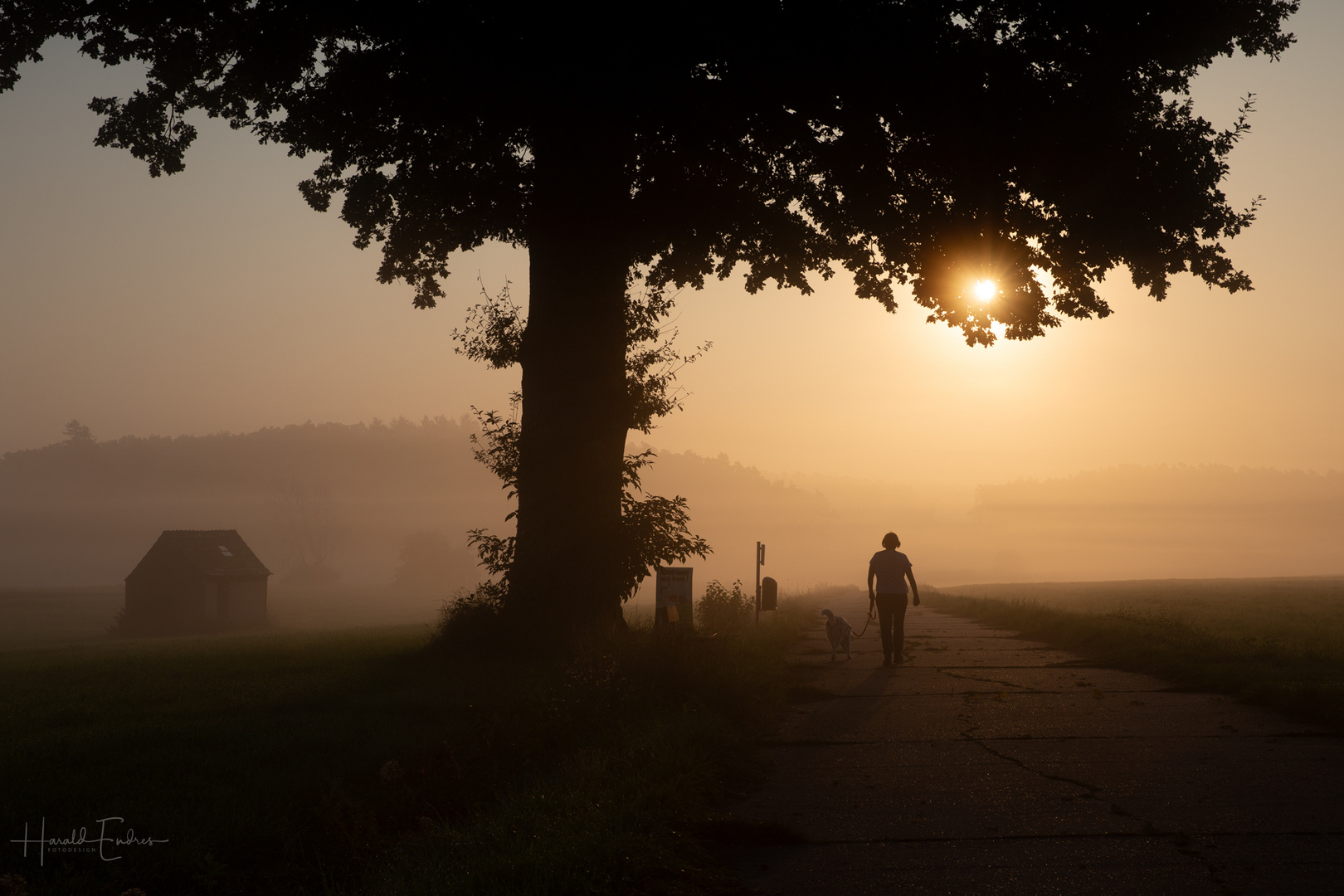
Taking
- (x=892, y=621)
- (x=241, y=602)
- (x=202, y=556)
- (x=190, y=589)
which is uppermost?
(x=892, y=621)

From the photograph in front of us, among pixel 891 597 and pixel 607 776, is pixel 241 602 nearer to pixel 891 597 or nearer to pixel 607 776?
pixel 891 597

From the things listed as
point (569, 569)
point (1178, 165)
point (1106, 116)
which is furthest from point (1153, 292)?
point (569, 569)

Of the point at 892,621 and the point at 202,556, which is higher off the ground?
the point at 892,621

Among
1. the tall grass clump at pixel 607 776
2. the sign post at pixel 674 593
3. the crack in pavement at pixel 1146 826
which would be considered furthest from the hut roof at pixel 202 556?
the crack in pavement at pixel 1146 826

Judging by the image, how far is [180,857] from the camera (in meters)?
5.17

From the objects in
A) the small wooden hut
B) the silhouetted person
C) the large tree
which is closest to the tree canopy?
the large tree

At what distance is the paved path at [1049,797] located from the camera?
4.52m

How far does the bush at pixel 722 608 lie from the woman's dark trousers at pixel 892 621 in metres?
3.28

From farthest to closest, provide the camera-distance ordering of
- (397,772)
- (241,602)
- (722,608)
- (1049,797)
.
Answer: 1. (241,602)
2. (722,608)
3. (397,772)
4. (1049,797)

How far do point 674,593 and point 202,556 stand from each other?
50517 millimetres

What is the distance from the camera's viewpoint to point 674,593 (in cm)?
1384

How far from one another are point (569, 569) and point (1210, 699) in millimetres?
7716

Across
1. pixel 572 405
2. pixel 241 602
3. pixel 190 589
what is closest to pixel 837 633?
pixel 572 405

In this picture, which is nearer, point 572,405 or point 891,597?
point 572,405
